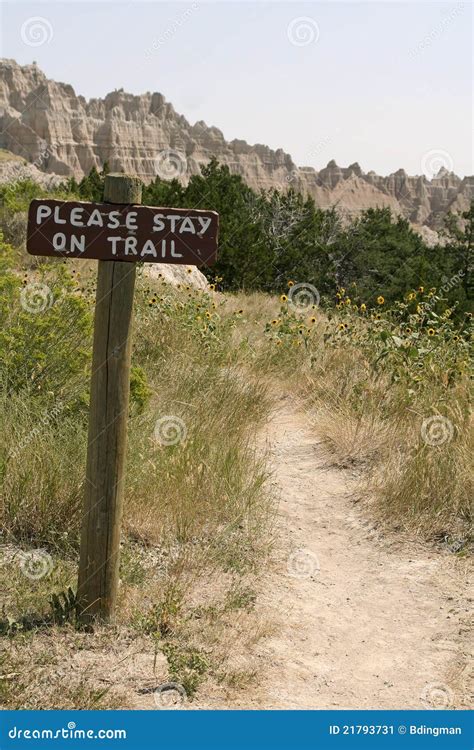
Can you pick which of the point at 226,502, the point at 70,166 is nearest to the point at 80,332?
the point at 226,502

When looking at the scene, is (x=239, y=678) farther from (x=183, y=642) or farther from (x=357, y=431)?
(x=357, y=431)

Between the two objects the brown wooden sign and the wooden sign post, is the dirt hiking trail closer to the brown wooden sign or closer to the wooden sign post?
the wooden sign post

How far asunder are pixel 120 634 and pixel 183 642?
27 cm

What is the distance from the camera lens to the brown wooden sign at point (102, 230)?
11.4ft

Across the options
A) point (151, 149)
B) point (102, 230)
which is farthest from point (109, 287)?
point (151, 149)

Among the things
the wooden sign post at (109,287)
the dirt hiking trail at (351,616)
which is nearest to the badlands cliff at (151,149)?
the dirt hiking trail at (351,616)

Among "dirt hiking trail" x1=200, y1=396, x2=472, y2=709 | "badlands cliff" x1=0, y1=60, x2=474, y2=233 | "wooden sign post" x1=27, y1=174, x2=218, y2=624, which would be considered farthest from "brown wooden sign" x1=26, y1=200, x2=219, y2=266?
"badlands cliff" x1=0, y1=60, x2=474, y2=233

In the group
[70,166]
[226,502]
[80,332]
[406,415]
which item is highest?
[70,166]

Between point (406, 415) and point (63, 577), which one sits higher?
point (406, 415)

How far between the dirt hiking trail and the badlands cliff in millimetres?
73318

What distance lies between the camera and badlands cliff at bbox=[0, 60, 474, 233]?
8862 cm

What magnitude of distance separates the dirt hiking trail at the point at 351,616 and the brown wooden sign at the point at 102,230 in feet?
5.86

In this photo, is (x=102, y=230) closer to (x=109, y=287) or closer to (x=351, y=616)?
(x=109, y=287)

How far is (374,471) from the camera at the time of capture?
18.9 feet
